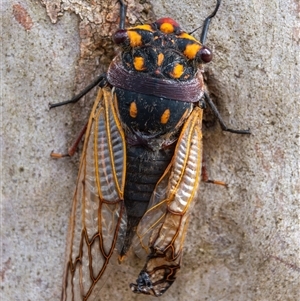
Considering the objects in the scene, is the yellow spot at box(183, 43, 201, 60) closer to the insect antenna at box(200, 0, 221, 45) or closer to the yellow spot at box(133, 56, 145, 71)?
the insect antenna at box(200, 0, 221, 45)

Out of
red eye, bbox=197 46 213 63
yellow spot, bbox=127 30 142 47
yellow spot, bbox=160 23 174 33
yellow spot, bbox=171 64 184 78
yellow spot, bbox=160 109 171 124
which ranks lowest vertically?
yellow spot, bbox=160 109 171 124

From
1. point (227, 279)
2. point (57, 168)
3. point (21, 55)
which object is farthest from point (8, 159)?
point (227, 279)

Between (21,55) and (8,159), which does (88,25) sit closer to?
(21,55)

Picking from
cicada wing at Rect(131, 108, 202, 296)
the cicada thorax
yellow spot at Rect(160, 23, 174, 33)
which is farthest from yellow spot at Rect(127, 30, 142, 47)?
cicada wing at Rect(131, 108, 202, 296)

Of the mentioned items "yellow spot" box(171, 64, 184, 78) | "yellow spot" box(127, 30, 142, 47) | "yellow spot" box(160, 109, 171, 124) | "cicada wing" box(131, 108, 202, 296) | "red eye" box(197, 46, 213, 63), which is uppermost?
"yellow spot" box(127, 30, 142, 47)

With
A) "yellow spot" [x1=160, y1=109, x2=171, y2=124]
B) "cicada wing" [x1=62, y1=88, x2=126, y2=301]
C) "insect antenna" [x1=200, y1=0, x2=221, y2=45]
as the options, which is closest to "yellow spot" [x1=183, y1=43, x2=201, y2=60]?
"insect antenna" [x1=200, y1=0, x2=221, y2=45]

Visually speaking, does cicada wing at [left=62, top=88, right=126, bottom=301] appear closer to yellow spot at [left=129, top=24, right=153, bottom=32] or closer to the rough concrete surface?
the rough concrete surface

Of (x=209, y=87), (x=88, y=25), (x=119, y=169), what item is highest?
(x=88, y=25)

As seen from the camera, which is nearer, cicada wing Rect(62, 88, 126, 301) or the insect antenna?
cicada wing Rect(62, 88, 126, 301)

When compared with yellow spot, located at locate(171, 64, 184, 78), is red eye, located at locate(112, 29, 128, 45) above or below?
above
